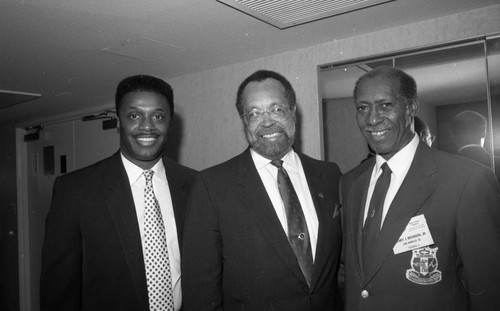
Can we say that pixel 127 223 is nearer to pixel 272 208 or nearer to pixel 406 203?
pixel 272 208

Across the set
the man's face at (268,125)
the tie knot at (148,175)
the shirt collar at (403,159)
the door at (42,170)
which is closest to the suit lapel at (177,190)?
the tie knot at (148,175)

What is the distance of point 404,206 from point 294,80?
2167mm

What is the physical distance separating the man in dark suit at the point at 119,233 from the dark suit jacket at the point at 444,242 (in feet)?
3.23

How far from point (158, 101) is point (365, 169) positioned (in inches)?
46.0

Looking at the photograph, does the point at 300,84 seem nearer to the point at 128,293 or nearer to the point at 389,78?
the point at 389,78

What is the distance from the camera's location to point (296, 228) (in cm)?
175

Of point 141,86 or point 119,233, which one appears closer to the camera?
point 119,233

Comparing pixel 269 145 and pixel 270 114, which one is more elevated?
pixel 270 114

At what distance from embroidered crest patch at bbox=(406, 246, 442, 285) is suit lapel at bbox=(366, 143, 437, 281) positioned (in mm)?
96

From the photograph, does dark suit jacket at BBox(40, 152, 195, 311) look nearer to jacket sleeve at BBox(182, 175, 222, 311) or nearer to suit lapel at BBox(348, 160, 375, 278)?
jacket sleeve at BBox(182, 175, 222, 311)

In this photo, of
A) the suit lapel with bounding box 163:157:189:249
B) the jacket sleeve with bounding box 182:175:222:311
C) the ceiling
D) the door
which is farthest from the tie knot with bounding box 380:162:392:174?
the door

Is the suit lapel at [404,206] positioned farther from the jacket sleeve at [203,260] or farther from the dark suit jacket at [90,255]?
the dark suit jacket at [90,255]

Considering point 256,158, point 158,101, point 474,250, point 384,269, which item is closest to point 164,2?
point 158,101

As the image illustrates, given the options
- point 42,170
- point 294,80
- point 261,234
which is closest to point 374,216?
point 261,234
